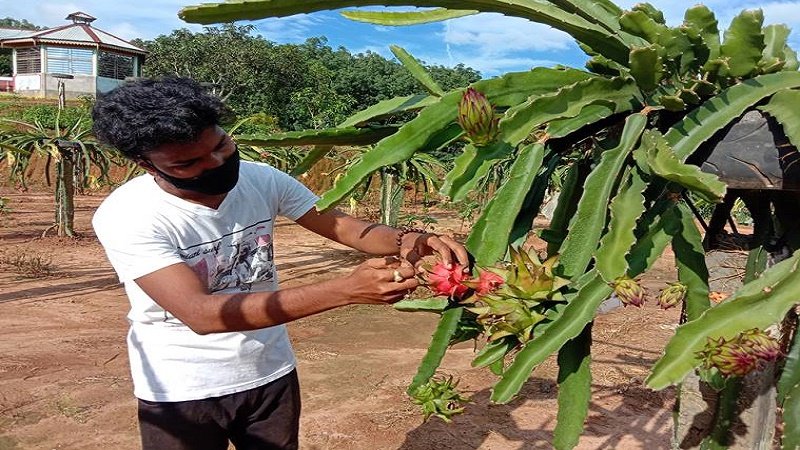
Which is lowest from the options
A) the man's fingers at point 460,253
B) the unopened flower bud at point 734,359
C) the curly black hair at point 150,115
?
the unopened flower bud at point 734,359

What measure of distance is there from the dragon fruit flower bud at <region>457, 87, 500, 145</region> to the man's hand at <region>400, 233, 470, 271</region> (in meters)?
0.23

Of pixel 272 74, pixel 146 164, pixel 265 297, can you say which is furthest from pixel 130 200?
pixel 272 74

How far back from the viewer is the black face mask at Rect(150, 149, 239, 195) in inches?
69.6

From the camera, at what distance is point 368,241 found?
200 cm

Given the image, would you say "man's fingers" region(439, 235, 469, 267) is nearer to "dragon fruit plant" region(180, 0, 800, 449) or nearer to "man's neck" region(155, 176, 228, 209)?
"dragon fruit plant" region(180, 0, 800, 449)

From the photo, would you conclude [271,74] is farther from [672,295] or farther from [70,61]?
[672,295]

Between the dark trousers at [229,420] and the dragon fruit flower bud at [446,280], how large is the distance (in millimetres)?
1106

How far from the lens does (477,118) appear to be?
3.38 feet

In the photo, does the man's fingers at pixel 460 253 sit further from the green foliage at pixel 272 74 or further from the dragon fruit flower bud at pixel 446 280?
the green foliage at pixel 272 74

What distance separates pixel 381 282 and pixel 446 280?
0.22m

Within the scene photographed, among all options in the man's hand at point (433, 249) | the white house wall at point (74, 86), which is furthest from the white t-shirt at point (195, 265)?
the white house wall at point (74, 86)

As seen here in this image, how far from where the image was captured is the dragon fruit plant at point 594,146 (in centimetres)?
106

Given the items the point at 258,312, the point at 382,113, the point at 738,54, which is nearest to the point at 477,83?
the point at 382,113

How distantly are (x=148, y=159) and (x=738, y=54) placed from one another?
1339mm
